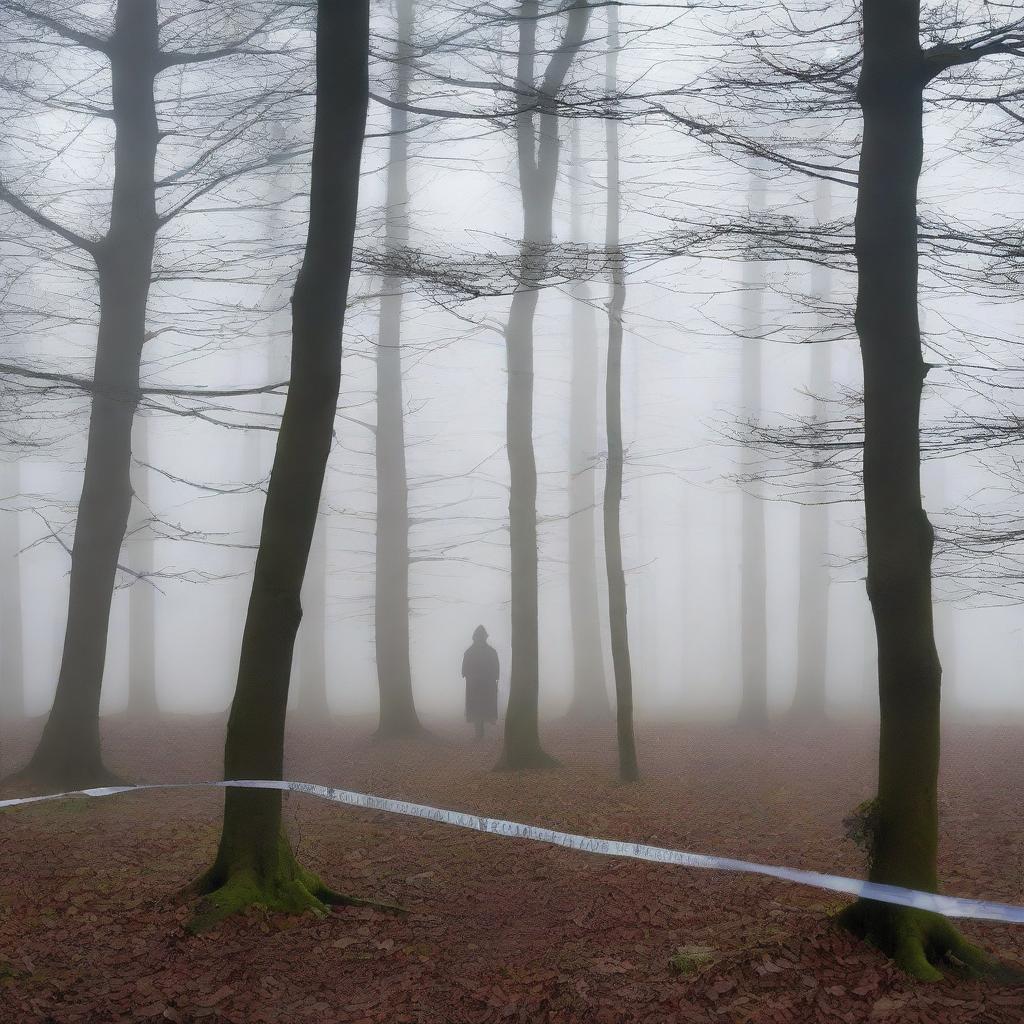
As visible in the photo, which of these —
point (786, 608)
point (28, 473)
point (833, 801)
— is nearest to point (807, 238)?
point (833, 801)

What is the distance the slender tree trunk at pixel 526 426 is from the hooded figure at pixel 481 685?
294 centimetres

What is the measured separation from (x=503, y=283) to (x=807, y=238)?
2122 millimetres

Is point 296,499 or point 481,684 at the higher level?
point 296,499

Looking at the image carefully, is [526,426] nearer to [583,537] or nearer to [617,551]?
[617,551]

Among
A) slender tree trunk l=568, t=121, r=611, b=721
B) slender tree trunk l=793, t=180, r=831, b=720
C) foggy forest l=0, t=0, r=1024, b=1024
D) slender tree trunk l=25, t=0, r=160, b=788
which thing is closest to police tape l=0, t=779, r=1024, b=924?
foggy forest l=0, t=0, r=1024, b=1024

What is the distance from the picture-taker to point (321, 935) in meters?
5.20

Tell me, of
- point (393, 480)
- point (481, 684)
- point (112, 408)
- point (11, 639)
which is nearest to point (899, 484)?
point (112, 408)

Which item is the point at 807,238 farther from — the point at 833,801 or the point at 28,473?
the point at 28,473

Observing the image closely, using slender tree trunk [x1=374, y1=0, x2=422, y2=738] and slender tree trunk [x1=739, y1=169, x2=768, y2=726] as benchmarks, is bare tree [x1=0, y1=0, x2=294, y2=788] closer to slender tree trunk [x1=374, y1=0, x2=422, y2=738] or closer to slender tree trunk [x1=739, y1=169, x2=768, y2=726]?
slender tree trunk [x1=374, y1=0, x2=422, y2=738]

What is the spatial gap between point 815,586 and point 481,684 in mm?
7943

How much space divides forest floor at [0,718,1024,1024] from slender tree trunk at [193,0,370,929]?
1.16 ft

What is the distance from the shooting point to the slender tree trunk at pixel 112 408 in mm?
9656

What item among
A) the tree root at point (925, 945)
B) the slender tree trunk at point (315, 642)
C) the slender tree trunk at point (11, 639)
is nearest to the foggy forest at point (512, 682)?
the tree root at point (925, 945)

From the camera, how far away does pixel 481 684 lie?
15461mm
